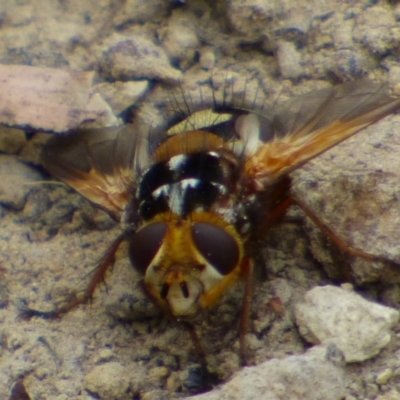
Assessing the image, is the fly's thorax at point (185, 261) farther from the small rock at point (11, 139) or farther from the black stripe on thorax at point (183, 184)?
the small rock at point (11, 139)

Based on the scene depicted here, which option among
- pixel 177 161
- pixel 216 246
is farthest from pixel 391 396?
pixel 177 161

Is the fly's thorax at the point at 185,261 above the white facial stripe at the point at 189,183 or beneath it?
beneath

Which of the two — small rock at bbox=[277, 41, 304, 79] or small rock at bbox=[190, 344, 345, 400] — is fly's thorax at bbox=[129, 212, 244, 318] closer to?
small rock at bbox=[190, 344, 345, 400]

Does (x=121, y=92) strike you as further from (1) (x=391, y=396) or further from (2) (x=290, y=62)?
(1) (x=391, y=396)

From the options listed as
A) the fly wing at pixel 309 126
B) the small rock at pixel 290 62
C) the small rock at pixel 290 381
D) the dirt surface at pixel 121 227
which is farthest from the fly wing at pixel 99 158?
the small rock at pixel 290 381

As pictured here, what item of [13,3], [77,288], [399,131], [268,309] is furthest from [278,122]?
[13,3]

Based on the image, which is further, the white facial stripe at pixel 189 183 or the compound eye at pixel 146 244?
the white facial stripe at pixel 189 183
